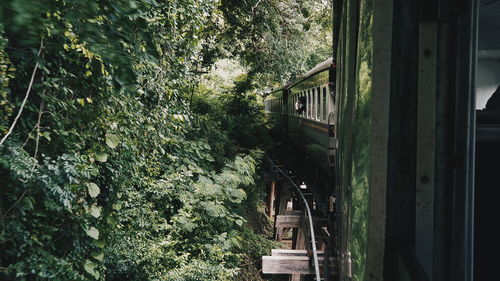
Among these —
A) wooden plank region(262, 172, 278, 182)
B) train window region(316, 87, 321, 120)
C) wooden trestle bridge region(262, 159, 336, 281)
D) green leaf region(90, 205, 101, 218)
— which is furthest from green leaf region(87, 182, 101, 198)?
wooden plank region(262, 172, 278, 182)

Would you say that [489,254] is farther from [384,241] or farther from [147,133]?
[147,133]

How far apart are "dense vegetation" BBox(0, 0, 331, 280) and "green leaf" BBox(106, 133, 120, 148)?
0.04ft

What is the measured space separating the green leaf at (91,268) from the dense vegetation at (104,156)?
0.7 inches

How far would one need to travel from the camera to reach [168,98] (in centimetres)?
691

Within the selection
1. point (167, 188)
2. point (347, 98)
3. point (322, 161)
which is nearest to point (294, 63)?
point (322, 161)

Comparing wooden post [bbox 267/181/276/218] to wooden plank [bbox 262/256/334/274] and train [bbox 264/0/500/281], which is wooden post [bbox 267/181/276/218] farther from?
train [bbox 264/0/500/281]

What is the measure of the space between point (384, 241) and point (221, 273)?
576 centimetres

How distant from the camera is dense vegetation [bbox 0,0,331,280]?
3.41 meters

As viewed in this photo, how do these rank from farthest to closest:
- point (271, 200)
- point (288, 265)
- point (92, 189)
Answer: point (271, 200)
point (288, 265)
point (92, 189)

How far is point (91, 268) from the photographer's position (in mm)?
5340

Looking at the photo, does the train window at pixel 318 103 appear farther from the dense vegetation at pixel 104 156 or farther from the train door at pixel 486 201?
the train door at pixel 486 201

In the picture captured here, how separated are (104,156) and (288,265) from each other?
3.77 meters

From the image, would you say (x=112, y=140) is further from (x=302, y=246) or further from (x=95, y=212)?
(x=302, y=246)

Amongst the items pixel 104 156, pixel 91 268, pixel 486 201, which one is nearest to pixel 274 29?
pixel 104 156
